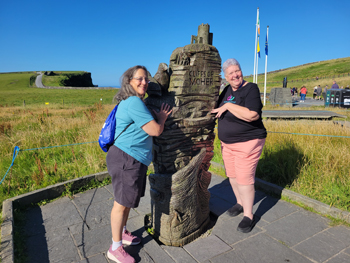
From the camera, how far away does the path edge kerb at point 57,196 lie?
8.56 feet

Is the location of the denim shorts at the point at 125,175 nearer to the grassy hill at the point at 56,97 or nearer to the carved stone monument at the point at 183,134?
the carved stone monument at the point at 183,134

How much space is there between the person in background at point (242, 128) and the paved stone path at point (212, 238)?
0.29m

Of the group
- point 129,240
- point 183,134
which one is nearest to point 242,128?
point 183,134

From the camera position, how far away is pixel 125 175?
2188 millimetres

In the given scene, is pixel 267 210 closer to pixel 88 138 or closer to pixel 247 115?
pixel 247 115

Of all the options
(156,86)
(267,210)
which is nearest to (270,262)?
(267,210)

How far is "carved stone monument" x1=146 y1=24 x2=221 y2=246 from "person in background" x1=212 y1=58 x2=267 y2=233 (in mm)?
178

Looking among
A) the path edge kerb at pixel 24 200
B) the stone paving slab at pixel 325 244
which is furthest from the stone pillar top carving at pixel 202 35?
the path edge kerb at pixel 24 200

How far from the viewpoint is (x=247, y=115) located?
2570 millimetres

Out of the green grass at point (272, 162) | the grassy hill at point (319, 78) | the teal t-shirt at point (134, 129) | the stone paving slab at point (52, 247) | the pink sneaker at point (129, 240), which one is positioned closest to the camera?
the teal t-shirt at point (134, 129)

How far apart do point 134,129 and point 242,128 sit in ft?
4.17

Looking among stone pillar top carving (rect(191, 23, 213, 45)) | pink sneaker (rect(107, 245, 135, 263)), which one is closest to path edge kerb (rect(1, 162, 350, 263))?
pink sneaker (rect(107, 245, 135, 263))

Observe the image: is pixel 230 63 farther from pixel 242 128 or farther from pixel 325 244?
pixel 325 244

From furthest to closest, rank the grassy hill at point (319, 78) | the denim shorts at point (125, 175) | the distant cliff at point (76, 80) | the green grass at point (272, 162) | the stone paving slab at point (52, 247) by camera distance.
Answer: the distant cliff at point (76, 80), the grassy hill at point (319, 78), the green grass at point (272, 162), the stone paving slab at point (52, 247), the denim shorts at point (125, 175)
